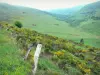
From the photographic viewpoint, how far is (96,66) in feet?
116

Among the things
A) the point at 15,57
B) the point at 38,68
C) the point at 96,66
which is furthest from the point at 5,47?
the point at 96,66

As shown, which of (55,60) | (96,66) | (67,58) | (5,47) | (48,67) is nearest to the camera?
(48,67)

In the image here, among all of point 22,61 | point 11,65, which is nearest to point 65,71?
point 22,61

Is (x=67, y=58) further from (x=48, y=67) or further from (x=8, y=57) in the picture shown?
(x=8, y=57)

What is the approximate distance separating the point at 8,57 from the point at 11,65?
96.9 inches

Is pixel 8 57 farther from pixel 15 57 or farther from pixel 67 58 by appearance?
pixel 67 58

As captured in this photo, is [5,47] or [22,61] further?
[5,47]

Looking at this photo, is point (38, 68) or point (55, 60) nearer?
point (38, 68)

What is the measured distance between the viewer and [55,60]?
94.9ft

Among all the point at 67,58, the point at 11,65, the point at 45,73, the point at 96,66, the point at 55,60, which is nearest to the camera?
the point at 11,65

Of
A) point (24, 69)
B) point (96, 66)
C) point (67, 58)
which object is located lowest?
point (96, 66)

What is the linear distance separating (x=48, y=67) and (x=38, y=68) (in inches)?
83.5

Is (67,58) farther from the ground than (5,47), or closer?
closer

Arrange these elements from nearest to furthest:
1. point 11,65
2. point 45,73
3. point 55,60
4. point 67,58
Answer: point 11,65 → point 45,73 → point 55,60 → point 67,58
